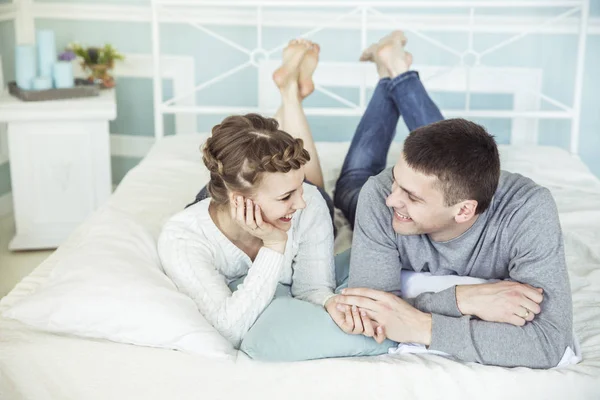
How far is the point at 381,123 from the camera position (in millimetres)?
2574

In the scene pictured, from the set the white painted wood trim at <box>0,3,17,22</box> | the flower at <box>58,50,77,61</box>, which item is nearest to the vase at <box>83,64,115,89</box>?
the flower at <box>58,50,77,61</box>

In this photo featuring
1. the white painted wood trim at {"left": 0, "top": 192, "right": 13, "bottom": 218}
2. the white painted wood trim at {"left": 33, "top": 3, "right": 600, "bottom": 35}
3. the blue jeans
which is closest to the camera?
the blue jeans

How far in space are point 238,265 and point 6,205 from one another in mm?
2073

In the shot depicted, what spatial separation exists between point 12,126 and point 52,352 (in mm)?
1734

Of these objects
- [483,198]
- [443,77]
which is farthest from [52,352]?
[443,77]

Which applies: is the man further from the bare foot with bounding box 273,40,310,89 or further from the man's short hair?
the bare foot with bounding box 273,40,310,89

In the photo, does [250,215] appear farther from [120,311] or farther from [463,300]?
[463,300]

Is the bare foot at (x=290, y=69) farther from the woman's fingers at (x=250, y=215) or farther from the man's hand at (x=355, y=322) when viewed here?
the man's hand at (x=355, y=322)

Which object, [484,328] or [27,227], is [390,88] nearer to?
[484,328]

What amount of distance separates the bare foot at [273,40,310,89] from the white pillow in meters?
1.04

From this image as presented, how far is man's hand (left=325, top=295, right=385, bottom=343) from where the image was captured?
1.61 metres

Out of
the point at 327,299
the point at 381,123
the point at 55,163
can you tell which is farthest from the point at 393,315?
the point at 55,163

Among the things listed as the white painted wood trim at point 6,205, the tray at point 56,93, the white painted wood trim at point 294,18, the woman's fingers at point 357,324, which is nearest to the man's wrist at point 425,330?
the woman's fingers at point 357,324

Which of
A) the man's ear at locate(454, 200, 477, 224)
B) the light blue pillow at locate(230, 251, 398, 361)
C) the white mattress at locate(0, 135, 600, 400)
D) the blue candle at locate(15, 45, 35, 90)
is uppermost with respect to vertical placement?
the blue candle at locate(15, 45, 35, 90)
